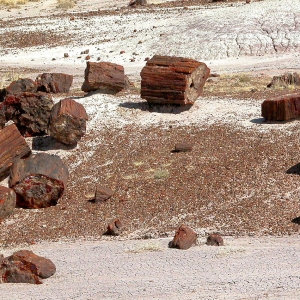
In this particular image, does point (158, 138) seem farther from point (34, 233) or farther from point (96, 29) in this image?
point (96, 29)

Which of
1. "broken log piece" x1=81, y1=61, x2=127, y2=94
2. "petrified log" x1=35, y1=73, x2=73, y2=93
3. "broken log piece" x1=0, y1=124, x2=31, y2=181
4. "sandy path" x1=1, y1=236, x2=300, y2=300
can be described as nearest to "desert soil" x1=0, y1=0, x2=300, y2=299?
"sandy path" x1=1, y1=236, x2=300, y2=300

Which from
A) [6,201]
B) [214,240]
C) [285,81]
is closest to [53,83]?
[285,81]

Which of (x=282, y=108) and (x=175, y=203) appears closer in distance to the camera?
(x=175, y=203)

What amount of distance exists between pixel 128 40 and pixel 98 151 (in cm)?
1601

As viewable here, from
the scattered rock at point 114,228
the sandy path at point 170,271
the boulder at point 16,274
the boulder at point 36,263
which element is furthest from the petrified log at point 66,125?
the boulder at point 16,274

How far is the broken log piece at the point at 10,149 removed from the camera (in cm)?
1523

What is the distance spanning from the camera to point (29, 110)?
17500 millimetres

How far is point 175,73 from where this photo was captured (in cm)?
1759

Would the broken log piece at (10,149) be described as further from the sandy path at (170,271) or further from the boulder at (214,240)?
the boulder at (214,240)

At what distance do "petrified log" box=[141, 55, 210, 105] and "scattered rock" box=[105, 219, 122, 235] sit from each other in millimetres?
5586

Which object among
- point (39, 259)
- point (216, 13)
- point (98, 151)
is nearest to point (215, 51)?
point (216, 13)

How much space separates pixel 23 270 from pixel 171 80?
8.01m

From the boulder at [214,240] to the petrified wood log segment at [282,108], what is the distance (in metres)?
5.67

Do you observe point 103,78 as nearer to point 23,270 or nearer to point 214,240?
point 214,240
